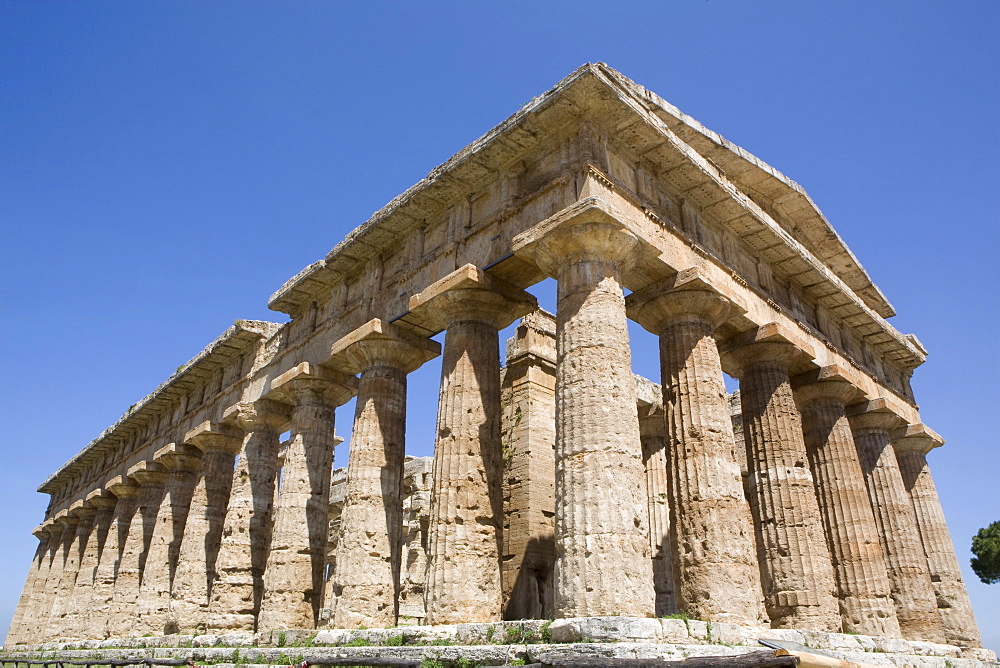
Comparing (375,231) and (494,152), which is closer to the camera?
(494,152)

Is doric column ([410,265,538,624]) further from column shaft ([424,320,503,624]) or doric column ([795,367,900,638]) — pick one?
doric column ([795,367,900,638])

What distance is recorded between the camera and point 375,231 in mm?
15477

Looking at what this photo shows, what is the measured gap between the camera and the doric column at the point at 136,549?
69.1 ft

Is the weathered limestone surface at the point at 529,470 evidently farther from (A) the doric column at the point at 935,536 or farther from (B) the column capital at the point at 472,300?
(A) the doric column at the point at 935,536

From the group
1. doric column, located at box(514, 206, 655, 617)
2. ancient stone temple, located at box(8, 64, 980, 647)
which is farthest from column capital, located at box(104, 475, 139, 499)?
doric column, located at box(514, 206, 655, 617)

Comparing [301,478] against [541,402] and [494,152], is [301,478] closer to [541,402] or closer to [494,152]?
[541,402]

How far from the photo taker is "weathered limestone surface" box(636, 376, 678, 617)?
1644 centimetres

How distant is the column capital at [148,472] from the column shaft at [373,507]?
11969mm

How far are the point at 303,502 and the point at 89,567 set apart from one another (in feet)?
50.9

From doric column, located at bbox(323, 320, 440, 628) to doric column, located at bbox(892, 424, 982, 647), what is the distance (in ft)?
42.3

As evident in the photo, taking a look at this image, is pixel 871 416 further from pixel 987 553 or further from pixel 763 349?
pixel 987 553

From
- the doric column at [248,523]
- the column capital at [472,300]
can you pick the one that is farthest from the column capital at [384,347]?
the doric column at [248,523]

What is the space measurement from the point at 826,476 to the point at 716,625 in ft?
25.1

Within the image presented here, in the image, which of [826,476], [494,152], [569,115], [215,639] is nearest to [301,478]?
[215,639]
